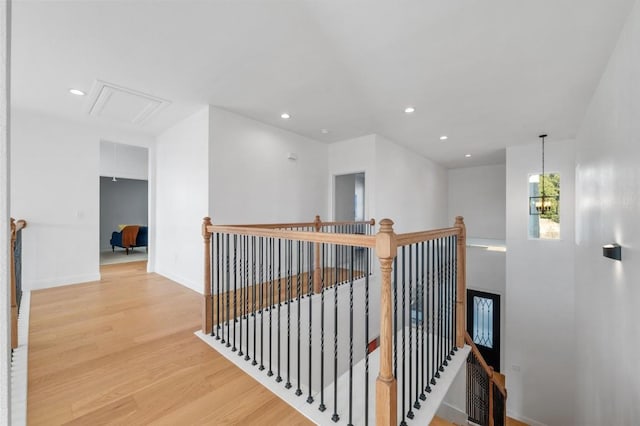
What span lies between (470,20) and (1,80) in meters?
2.70

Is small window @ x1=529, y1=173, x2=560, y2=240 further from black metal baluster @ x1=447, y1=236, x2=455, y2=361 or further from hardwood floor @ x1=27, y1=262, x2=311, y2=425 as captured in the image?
hardwood floor @ x1=27, y1=262, x2=311, y2=425

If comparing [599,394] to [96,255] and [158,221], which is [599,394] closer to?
[158,221]

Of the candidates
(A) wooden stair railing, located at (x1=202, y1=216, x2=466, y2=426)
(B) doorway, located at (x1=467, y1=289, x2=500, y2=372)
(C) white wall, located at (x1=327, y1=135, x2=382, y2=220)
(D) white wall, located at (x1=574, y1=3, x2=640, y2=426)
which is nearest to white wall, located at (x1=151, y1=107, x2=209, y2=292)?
(A) wooden stair railing, located at (x1=202, y1=216, x2=466, y2=426)

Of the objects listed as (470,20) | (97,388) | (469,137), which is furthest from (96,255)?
(469,137)

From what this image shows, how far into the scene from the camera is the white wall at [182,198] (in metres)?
3.77

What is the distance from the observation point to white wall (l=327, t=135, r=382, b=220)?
198 inches

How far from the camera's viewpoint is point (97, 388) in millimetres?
1789

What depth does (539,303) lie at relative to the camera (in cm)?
526

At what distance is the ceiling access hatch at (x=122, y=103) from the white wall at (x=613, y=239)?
187 inches

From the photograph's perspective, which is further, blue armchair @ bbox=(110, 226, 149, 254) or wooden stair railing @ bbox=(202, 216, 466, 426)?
blue armchair @ bbox=(110, 226, 149, 254)

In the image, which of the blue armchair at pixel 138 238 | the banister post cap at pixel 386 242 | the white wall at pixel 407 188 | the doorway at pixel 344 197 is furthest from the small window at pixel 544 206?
the blue armchair at pixel 138 238

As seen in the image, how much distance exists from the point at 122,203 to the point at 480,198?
1122cm

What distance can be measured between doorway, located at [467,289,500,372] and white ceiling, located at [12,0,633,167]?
15.8ft

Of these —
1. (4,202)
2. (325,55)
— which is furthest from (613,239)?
(4,202)
